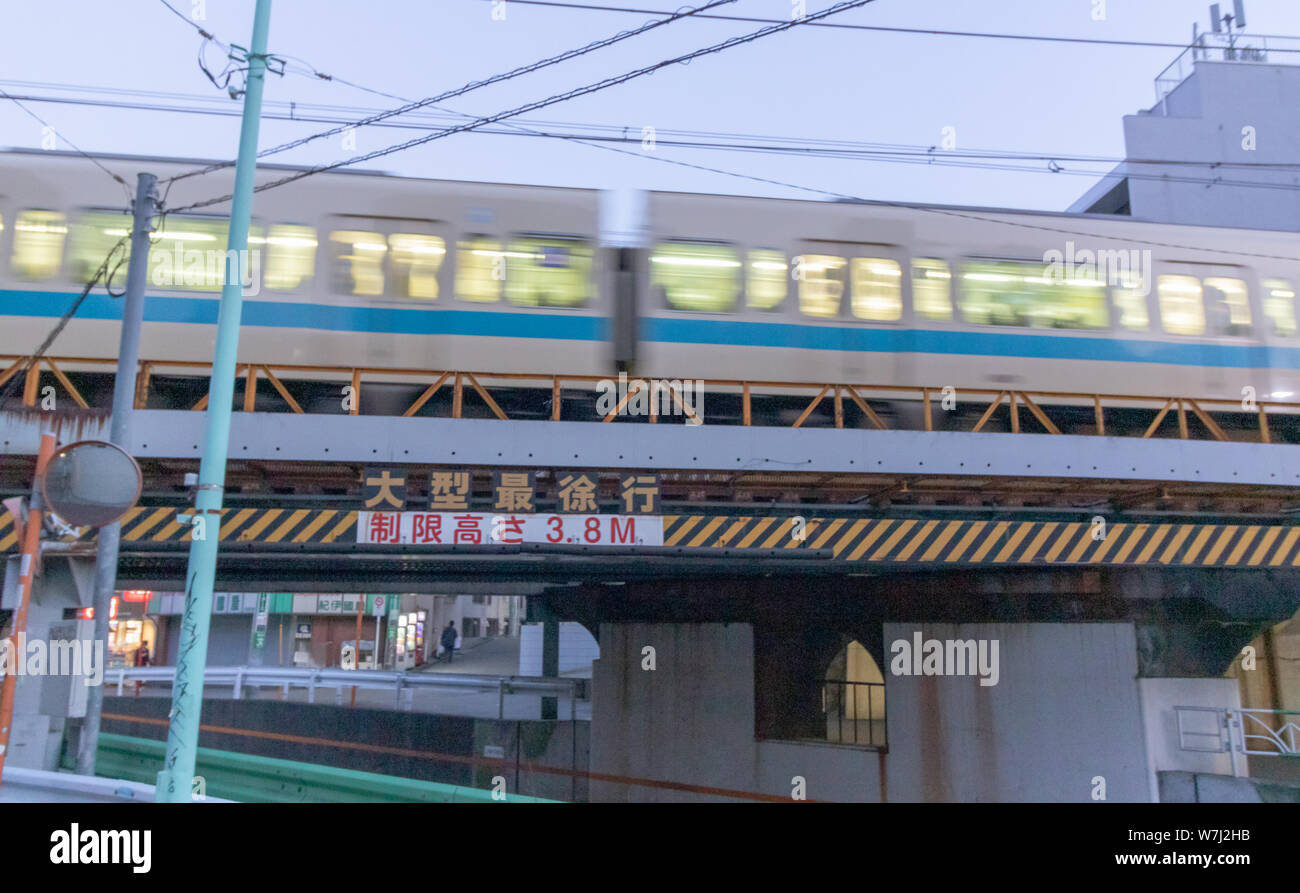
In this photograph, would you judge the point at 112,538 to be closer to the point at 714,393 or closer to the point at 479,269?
the point at 479,269

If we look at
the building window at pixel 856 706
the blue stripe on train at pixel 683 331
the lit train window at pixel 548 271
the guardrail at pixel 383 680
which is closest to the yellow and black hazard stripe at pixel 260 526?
the blue stripe on train at pixel 683 331

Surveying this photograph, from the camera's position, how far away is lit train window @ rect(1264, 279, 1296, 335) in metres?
12.2

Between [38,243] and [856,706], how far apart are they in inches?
489

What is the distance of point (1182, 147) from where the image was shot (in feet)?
A: 79.0

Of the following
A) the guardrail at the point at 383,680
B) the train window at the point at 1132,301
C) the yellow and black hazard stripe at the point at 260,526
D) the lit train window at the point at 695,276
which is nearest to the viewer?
the yellow and black hazard stripe at the point at 260,526

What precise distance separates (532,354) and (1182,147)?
22.0 metres

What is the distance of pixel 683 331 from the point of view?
36.2ft

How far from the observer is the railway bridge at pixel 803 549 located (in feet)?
26.6

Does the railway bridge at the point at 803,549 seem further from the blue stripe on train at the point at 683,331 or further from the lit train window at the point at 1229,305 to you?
the lit train window at the point at 1229,305

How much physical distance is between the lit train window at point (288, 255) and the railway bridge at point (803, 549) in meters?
1.15

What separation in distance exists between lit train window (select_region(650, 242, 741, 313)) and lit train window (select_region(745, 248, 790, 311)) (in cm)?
19

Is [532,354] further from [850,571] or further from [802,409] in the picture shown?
[850,571]
